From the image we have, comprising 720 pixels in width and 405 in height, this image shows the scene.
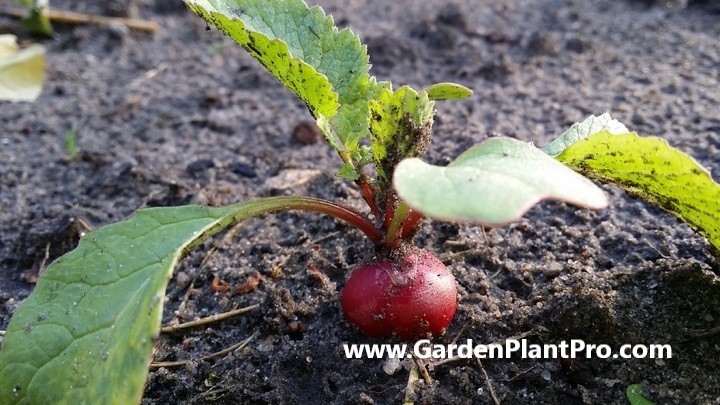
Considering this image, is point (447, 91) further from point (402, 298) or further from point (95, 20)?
point (95, 20)

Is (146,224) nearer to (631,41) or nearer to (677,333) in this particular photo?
(677,333)

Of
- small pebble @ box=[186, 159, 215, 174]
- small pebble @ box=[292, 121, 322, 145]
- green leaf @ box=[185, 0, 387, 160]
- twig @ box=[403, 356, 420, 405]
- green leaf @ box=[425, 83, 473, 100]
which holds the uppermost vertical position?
green leaf @ box=[425, 83, 473, 100]

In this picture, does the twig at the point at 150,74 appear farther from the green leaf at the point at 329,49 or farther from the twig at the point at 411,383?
the twig at the point at 411,383

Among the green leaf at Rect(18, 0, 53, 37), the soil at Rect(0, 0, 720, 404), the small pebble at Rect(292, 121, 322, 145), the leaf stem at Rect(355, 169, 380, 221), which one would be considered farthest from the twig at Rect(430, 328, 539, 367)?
the green leaf at Rect(18, 0, 53, 37)

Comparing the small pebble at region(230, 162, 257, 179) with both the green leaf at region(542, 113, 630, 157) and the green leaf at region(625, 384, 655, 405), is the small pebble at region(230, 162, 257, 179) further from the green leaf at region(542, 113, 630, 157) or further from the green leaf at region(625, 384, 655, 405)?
the green leaf at region(625, 384, 655, 405)

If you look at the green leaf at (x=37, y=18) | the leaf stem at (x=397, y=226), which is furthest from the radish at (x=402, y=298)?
the green leaf at (x=37, y=18)

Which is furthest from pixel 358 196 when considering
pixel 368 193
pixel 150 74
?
pixel 150 74

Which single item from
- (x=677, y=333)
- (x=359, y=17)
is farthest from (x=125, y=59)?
(x=677, y=333)
